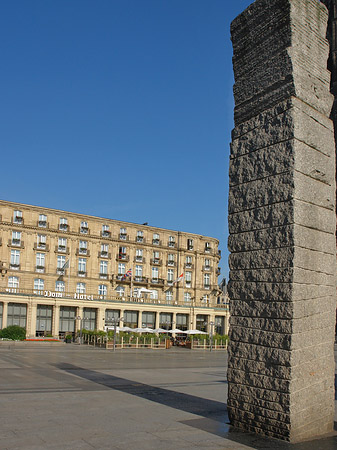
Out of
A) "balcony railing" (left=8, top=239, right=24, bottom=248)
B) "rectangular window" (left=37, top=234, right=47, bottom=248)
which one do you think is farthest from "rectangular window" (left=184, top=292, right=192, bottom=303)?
"balcony railing" (left=8, top=239, right=24, bottom=248)

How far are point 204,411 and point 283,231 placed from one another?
5289mm

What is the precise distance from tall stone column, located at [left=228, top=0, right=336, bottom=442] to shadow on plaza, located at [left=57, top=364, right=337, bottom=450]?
1.03ft

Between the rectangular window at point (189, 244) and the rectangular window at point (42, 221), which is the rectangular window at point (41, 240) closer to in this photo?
the rectangular window at point (42, 221)

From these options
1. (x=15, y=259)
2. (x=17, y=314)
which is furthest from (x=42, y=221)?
(x=17, y=314)

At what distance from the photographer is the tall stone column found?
30.1 feet

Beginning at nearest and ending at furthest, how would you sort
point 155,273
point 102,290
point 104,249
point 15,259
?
point 15,259 → point 102,290 → point 104,249 → point 155,273

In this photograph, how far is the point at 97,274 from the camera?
68.8 metres

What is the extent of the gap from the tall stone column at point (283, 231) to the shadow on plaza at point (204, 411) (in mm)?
315

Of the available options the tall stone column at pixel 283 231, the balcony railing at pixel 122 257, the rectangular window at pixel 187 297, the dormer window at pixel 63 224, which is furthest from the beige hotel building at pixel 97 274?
the tall stone column at pixel 283 231

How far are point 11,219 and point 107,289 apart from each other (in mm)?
17008

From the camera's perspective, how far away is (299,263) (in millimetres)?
9328

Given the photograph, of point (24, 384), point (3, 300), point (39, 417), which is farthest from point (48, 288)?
point (39, 417)

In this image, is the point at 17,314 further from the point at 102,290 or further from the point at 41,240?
the point at 102,290

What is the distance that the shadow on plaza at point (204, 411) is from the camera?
28.1ft
